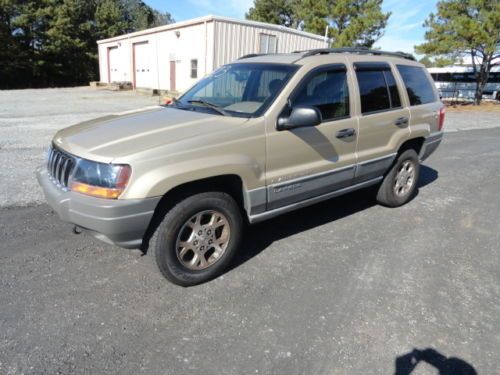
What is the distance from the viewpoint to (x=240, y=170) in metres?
3.18

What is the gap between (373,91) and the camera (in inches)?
170

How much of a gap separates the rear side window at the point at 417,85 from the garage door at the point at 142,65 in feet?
72.8

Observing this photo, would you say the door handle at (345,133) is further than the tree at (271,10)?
No

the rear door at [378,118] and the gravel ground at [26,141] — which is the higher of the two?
the rear door at [378,118]

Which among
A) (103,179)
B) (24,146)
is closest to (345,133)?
(103,179)

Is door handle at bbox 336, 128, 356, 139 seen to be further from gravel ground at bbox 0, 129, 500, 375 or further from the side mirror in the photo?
gravel ground at bbox 0, 129, 500, 375

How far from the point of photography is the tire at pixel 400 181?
4973mm

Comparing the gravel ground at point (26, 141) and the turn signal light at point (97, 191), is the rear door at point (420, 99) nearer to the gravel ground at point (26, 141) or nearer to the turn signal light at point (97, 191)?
the turn signal light at point (97, 191)

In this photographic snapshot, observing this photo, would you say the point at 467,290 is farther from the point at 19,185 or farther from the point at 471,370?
the point at 19,185

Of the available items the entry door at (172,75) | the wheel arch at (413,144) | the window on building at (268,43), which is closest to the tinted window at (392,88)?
the wheel arch at (413,144)

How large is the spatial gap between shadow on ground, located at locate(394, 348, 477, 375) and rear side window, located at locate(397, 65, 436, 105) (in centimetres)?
334

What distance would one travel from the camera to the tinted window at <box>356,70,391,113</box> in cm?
417

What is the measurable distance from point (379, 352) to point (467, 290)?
4.24ft

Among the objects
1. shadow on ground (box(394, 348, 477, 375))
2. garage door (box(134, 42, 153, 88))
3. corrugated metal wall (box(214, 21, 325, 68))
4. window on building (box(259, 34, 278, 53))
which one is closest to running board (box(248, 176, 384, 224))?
shadow on ground (box(394, 348, 477, 375))
